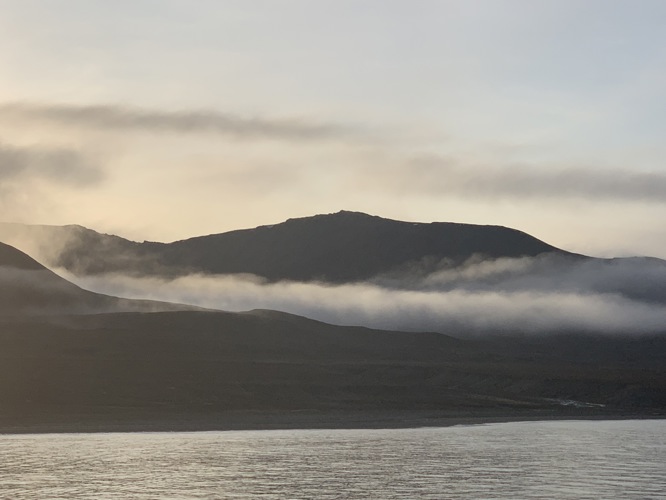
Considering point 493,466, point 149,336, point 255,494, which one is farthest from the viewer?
point 149,336

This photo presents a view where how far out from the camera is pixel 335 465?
194ft

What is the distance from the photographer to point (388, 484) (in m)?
51.2

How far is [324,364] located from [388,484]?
11046 cm

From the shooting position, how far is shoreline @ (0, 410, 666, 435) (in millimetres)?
92625

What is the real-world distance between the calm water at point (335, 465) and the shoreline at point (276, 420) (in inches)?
296

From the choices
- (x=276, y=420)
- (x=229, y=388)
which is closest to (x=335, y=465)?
(x=276, y=420)

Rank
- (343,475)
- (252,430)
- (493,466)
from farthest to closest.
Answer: (252,430) → (493,466) → (343,475)

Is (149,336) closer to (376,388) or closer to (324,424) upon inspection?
(376,388)

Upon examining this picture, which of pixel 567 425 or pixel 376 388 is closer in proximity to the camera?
pixel 567 425


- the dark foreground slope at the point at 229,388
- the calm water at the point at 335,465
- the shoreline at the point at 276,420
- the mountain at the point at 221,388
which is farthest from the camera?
the mountain at the point at 221,388

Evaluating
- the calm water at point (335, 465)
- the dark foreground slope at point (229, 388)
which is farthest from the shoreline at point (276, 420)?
the calm water at point (335, 465)

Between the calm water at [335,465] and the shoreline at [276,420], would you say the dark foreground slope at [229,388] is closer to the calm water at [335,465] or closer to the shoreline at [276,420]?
the shoreline at [276,420]

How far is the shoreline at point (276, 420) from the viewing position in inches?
3647

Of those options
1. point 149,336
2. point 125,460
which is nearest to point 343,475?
point 125,460
